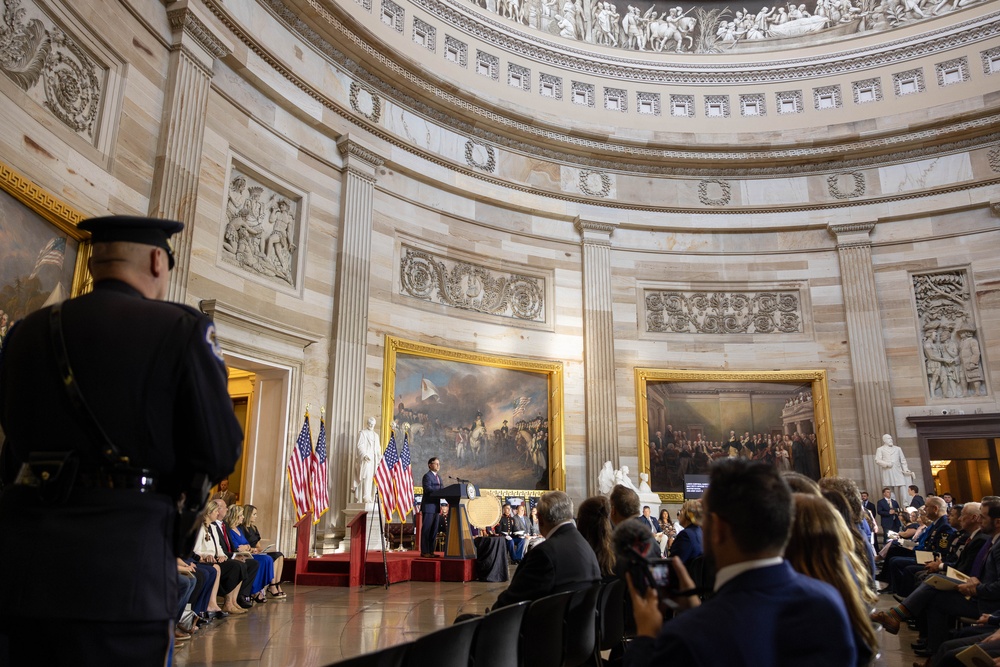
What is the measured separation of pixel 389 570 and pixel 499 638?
27.3 ft

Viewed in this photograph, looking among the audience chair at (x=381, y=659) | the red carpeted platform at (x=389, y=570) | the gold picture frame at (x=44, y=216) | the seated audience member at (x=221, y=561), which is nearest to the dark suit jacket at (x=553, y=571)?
the audience chair at (x=381, y=659)

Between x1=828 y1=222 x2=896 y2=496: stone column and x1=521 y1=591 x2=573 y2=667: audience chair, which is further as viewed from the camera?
x1=828 y1=222 x2=896 y2=496: stone column

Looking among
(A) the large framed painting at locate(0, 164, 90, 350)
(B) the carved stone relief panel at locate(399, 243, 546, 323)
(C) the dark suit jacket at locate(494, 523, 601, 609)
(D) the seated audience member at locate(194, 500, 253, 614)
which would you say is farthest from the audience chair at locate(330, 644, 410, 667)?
(B) the carved stone relief panel at locate(399, 243, 546, 323)

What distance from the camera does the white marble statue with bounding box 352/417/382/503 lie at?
14.1 m

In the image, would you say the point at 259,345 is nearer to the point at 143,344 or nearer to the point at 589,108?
the point at 143,344

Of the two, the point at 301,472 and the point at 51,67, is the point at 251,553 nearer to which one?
the point at 301,472

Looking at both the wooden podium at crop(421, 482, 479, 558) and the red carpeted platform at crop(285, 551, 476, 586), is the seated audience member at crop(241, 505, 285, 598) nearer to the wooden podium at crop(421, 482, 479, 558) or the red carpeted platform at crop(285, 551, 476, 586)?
the red carpeted platform at crop(285, 551, 476, 586)

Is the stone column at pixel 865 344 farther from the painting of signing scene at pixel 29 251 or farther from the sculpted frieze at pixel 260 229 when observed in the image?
the painting of signing scene at pixel 29 251

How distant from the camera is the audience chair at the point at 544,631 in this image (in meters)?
3.98

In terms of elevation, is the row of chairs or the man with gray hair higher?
the man with gray hair

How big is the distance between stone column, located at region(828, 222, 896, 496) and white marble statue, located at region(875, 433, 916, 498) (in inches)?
14.7

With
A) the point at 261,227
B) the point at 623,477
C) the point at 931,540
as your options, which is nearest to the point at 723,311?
the point at 623,477

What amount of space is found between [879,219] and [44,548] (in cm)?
2233

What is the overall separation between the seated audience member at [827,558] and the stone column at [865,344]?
18109mm
